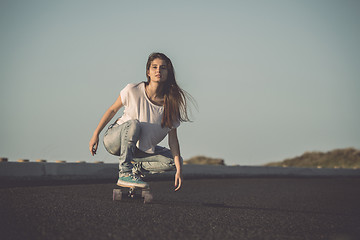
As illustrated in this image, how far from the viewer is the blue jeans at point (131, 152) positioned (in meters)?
4.57

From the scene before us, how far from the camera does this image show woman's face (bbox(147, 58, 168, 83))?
4.76 meters

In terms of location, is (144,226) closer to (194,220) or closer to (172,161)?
(194,220)

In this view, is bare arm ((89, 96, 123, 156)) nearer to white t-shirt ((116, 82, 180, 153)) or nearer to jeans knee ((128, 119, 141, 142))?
white t-shirt ((116, 82, 180, 153))

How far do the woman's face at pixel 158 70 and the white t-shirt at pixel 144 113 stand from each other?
182 mm

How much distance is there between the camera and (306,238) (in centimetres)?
295

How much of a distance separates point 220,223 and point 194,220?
0.74 ft

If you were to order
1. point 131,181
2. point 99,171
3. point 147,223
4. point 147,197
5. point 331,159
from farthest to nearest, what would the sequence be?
point 331,159 < point 99,171 < point 147,197 < point 131,181 < point 147,223

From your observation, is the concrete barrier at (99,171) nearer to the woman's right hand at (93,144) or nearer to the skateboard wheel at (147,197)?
the woman's right hand at (93,144)

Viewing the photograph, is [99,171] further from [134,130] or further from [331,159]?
[331,159]

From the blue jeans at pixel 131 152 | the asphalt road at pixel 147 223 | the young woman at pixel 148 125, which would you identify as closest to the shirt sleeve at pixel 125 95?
the young woman at pixel 148 125

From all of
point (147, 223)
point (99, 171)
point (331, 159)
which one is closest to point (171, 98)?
point (147, 223)

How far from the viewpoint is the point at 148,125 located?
15.5 ft

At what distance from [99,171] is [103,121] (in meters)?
4.27

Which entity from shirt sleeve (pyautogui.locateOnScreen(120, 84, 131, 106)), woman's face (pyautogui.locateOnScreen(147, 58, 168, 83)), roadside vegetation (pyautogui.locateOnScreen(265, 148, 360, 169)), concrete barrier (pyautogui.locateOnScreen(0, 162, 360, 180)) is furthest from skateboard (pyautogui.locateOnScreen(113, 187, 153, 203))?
roadside vegetation (pyautogui.locateOnScreen(265, 148, 360, 169))
